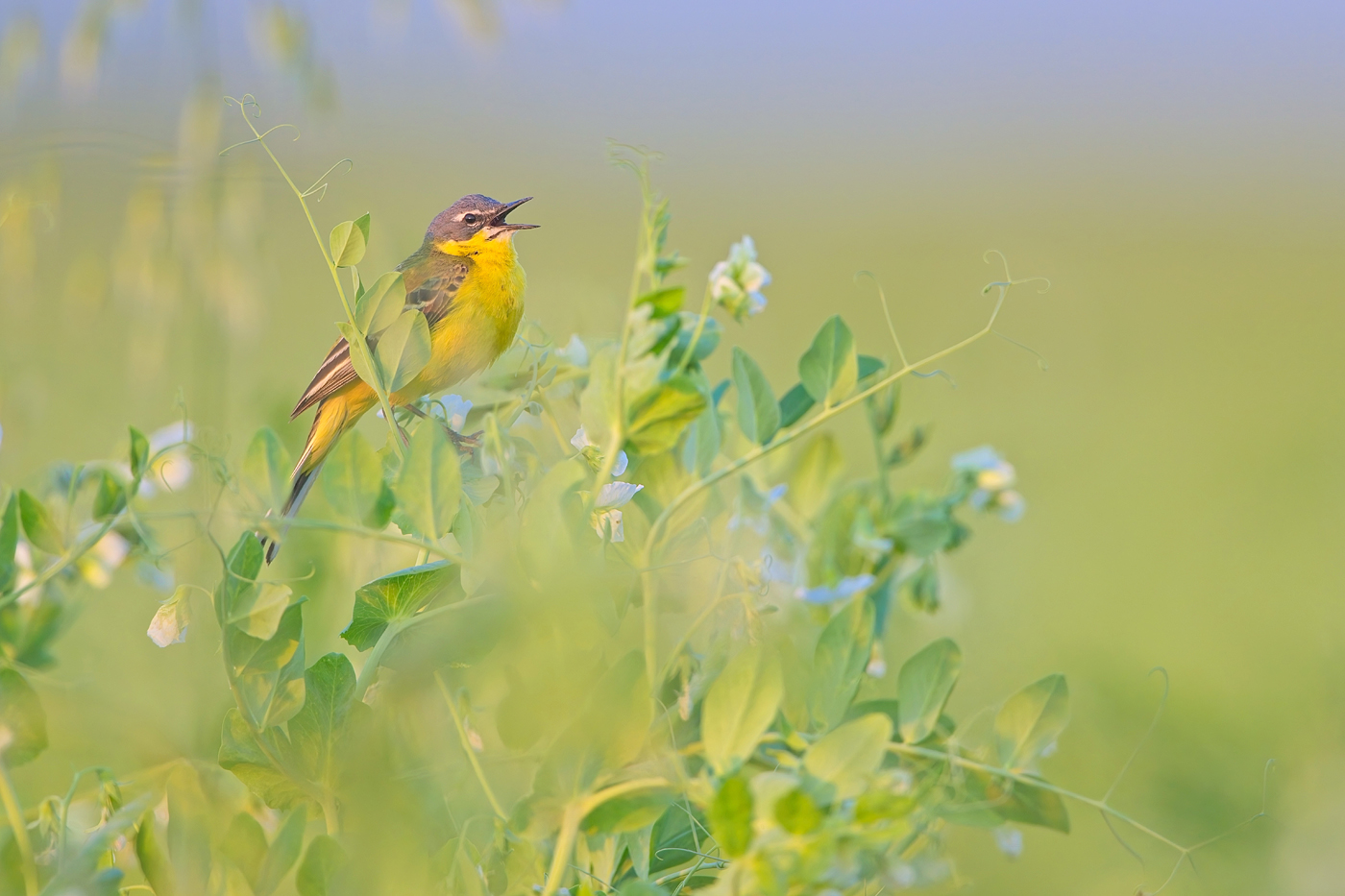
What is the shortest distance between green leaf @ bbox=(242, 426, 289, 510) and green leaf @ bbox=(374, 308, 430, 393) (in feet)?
0.24

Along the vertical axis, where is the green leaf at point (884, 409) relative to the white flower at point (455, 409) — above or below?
below

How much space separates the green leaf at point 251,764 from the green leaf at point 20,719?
0.13 m

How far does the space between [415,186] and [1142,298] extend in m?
4.60

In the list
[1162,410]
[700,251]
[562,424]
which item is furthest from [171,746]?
[700,251]

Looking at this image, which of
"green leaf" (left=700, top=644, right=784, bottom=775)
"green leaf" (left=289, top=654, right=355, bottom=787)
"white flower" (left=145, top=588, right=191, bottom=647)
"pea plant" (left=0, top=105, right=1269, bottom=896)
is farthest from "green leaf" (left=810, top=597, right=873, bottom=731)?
"white flower" (left=145, top=588, right=191, bottom=647)

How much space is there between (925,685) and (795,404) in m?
0.22

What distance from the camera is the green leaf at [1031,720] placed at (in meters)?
0.60

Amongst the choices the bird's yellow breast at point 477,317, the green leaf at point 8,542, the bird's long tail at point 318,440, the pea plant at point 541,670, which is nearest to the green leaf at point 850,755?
the pea plant at point 541,670

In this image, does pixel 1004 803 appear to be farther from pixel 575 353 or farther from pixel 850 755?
pixel 575 353

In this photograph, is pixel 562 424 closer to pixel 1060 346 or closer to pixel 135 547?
pixel 135 547

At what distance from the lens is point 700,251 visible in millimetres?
6715

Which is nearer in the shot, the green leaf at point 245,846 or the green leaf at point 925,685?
the green leaf at point 245,846

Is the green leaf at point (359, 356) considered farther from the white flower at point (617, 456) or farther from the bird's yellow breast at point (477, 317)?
the bird's yellow breast at point (477, 317)

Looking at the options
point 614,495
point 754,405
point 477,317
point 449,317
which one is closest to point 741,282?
point 754,405
